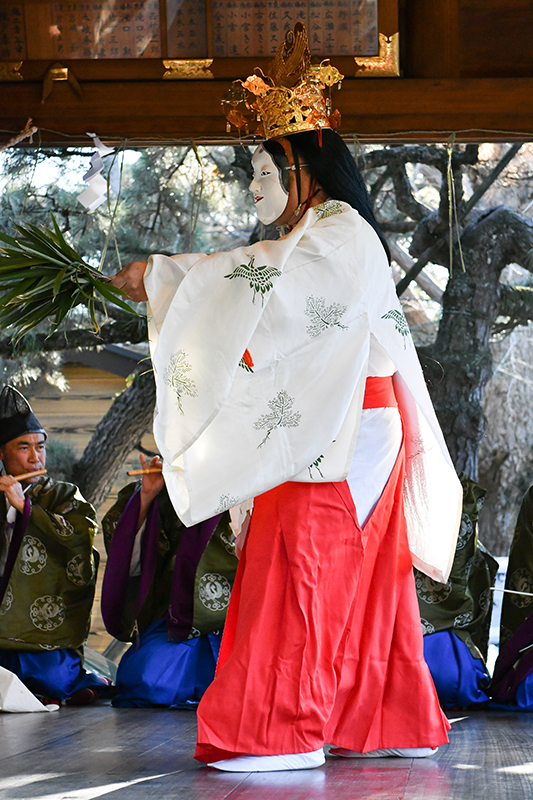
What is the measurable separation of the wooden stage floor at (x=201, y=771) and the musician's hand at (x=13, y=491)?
1103 mm

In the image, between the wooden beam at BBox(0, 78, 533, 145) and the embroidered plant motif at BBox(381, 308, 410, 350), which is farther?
the wooden beam at BBox(0, 78, 533, 145)

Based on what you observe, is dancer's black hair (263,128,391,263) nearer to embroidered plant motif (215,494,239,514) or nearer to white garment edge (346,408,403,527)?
white garment edge (346,408,403,527)

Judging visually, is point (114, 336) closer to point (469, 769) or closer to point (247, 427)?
point (247, 427)

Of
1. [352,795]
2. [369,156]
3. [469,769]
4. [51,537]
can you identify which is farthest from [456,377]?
[352,795]

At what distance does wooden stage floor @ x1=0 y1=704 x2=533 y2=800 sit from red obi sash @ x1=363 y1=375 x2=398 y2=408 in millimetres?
849

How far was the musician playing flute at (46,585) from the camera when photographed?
3.57m

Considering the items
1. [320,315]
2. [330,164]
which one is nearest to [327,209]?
[330,164]

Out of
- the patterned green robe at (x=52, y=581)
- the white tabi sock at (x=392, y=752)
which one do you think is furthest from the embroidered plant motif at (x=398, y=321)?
the patterned green robe at (x=52, y=581)

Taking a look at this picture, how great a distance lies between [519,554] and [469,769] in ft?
5.31

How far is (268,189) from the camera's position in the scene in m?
2.43

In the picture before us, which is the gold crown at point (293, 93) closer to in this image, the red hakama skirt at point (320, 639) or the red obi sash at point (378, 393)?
the red obi sash at point (378, 393)

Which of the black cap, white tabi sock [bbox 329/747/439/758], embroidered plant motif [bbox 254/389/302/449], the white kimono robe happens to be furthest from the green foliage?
the black cap

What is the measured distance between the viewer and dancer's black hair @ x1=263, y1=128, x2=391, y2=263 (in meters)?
2.41

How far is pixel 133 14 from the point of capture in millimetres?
3725
